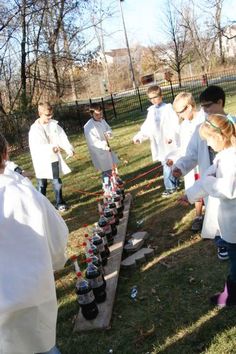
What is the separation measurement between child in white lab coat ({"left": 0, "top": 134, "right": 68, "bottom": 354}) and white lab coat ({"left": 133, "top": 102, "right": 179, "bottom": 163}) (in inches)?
198

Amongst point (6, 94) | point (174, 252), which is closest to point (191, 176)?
point (174, 252)

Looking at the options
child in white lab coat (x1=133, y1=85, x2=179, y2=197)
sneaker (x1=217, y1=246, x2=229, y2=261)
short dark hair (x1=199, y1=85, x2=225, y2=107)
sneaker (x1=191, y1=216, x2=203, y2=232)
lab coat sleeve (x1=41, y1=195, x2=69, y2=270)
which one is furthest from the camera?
child in white lab coat (x1=133, y1=85, x2=179, y2=197)

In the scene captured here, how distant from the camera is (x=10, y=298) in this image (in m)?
2.35

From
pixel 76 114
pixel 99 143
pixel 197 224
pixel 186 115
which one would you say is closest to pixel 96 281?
pixel 197 224

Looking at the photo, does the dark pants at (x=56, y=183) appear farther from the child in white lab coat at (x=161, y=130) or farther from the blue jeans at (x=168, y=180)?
the blue jeans at (x=168, y=180)

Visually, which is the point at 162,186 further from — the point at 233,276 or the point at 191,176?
the point at 233,276

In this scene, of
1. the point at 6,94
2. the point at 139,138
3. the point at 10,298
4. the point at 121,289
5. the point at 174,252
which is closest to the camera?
the point at 10,298

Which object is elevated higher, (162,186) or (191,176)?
(191,176)

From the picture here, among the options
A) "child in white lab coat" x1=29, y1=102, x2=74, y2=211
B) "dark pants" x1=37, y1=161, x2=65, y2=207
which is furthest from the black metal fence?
"child in white lab coat" x1=29, y1=102, x2=74, y2=211

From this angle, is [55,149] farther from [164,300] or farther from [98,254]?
[164,300]

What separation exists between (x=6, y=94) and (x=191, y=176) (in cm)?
1837

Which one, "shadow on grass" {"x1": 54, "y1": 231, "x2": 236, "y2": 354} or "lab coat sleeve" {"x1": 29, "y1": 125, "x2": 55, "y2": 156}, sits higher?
"lab coat sleeve" {"x1": 29, "y1": 125, "x2": 55, "y2": 156}

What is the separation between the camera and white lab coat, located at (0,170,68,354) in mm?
2357

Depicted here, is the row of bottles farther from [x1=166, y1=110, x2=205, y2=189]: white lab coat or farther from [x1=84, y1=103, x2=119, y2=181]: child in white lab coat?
[x1=166, y1=110, x2=205, y2=189]: white lab coat
